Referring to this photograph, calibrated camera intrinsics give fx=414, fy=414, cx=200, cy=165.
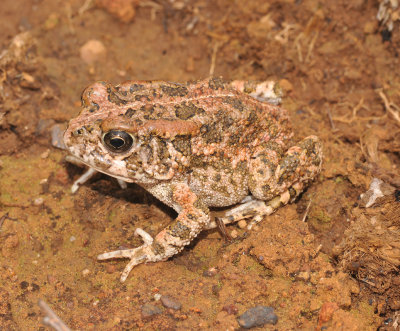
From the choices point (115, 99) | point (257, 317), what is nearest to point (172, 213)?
point (115, 99)

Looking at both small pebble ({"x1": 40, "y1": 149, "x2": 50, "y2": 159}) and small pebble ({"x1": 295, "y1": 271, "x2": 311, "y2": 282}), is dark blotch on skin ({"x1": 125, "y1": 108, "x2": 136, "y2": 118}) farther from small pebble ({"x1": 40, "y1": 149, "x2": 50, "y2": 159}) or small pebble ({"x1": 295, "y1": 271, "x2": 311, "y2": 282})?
small pebble ({"x1": 295, "y1": 271, "x2": 311, "y2": 282})

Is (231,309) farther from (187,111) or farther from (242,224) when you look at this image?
(187,111)

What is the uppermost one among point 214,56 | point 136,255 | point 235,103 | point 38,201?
point 235,103

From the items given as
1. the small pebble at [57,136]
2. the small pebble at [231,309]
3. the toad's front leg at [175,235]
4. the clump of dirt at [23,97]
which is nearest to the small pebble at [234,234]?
the toad's front leg at [175,235]

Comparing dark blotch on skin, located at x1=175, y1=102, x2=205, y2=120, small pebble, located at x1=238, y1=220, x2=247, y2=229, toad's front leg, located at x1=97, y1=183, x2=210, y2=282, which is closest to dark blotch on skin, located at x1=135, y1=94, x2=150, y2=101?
dark blotch on skin, located at x1=175, y1=102, x2=205, y2=120

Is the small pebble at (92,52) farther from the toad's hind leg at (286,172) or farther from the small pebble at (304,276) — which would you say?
the small pebble at (304,276)

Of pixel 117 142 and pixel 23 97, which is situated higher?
pixel 117 142

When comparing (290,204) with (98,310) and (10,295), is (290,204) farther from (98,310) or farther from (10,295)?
(10,295)
